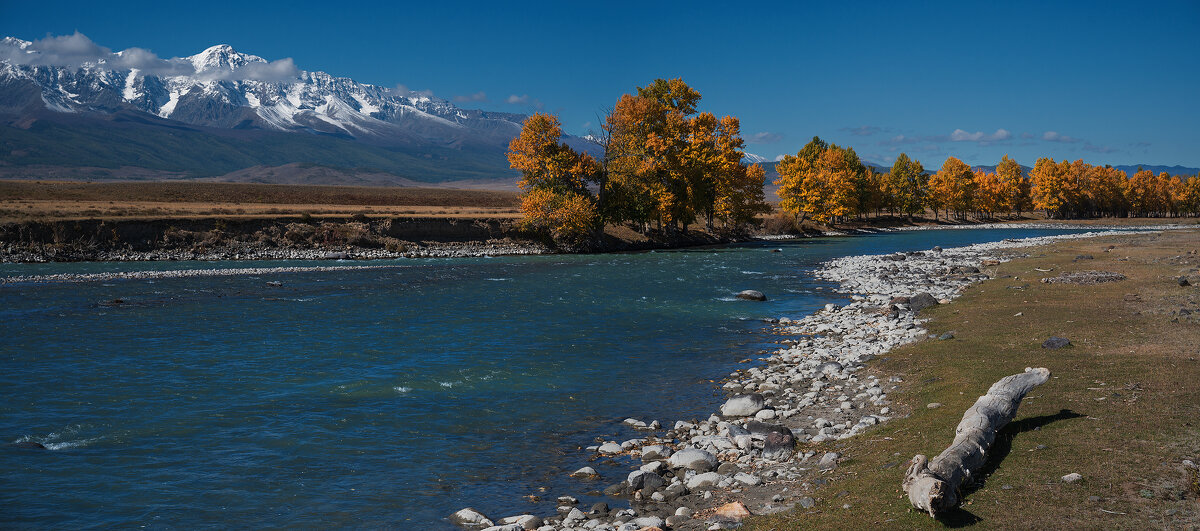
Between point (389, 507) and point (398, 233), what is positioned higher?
point (398, 233)

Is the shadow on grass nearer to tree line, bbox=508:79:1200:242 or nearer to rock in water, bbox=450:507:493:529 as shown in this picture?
rock in water, bbox=450:507:493:529

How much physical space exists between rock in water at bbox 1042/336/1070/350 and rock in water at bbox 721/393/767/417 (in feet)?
25.6

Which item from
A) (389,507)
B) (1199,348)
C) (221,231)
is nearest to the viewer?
(389,507)

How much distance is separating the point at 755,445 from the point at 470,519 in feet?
18.4

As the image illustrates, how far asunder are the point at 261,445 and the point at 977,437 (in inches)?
524

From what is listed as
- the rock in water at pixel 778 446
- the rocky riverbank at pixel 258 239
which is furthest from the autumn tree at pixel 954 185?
the rock in water at pixel 778 446

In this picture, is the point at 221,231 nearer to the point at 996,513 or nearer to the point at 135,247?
the point at 135,247

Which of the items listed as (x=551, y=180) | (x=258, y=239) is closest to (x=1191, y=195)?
(x=551, y=180)

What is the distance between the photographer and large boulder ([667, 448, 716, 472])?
12312 mm

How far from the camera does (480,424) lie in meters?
15.7

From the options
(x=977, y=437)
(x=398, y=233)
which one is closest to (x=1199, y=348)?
(x=977, y=437)

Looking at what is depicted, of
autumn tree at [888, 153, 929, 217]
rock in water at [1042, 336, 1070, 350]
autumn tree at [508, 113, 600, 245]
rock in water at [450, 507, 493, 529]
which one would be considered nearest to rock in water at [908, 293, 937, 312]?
rock in water at [1042, 336, 1070, 350]

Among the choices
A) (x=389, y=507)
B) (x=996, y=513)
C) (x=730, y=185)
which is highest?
(x=730, y=185)

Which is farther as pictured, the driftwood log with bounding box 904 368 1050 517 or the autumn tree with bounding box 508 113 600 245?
the autumn tree with bounding box 508 113 600 245
